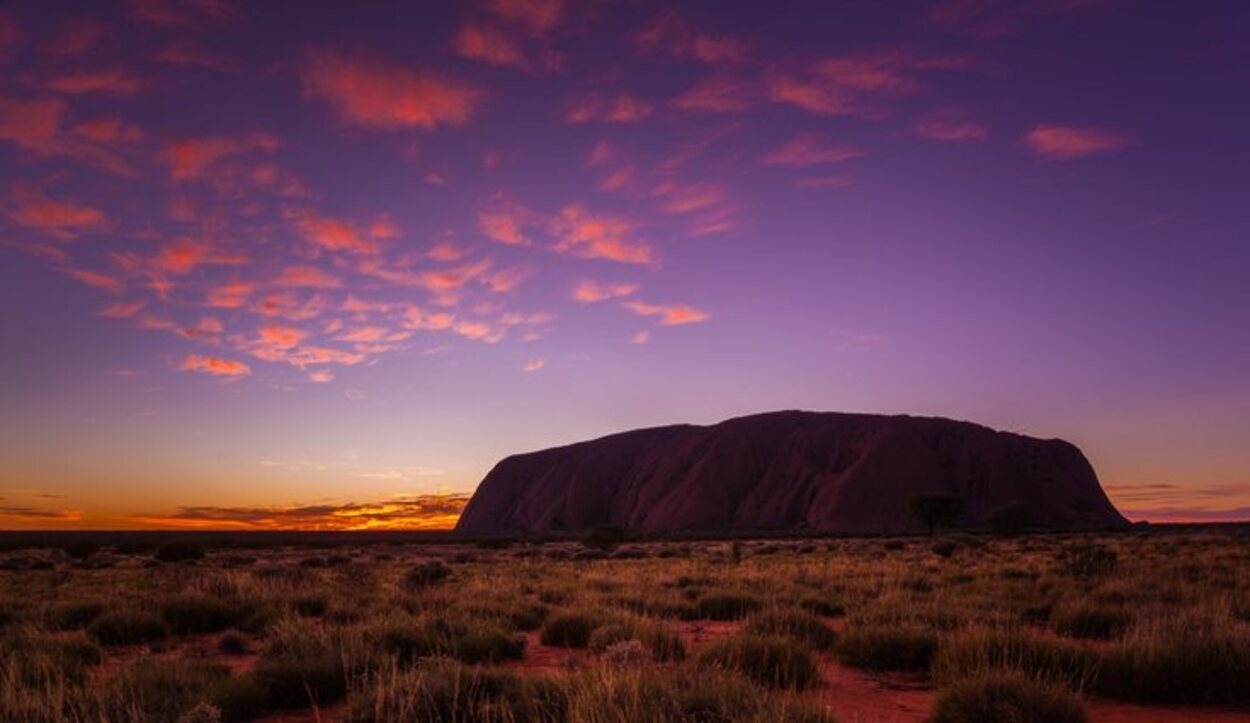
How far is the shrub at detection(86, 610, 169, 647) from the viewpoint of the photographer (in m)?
12.1

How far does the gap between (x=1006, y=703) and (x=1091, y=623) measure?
274 inches

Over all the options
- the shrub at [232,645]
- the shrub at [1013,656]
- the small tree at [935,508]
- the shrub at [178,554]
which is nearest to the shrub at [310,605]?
the shrub at [232,645]

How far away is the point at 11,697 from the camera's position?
6031 mm

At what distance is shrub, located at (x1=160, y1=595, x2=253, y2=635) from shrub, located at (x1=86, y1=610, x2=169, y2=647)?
1.69 feet

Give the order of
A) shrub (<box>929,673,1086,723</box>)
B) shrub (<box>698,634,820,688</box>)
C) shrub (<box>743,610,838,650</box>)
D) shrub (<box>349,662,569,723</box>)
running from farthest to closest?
shrub (<box>743,610,838,650</box>) → shrub (<box>698,634,820,688</box>) → shrub (<box>929,673,1086,723</box>) → shrub (<box>349,662,569,723</box>)

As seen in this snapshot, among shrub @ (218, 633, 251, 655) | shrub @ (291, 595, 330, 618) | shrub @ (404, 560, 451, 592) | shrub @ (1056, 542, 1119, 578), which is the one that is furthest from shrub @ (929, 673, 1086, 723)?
shrub @ (1056, 542, 1119, 578)

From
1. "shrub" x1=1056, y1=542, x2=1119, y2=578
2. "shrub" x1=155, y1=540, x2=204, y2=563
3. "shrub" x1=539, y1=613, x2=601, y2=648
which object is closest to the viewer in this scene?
"shrub" x1=539, y1=613, x2=601, y2=648

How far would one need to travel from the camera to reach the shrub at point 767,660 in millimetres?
7879

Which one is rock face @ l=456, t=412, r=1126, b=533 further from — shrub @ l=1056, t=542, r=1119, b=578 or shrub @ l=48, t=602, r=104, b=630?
shrub @ l=48, t=602, r=104, b=630

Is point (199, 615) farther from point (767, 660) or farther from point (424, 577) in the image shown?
point (767, 660)

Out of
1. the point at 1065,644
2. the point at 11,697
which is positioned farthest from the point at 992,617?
the point at 11,697

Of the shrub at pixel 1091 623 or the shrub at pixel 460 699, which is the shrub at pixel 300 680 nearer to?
the shrub at pixel 460 699

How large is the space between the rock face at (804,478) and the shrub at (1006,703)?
86.9 metres

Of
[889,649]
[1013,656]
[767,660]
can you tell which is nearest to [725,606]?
[889,649]
